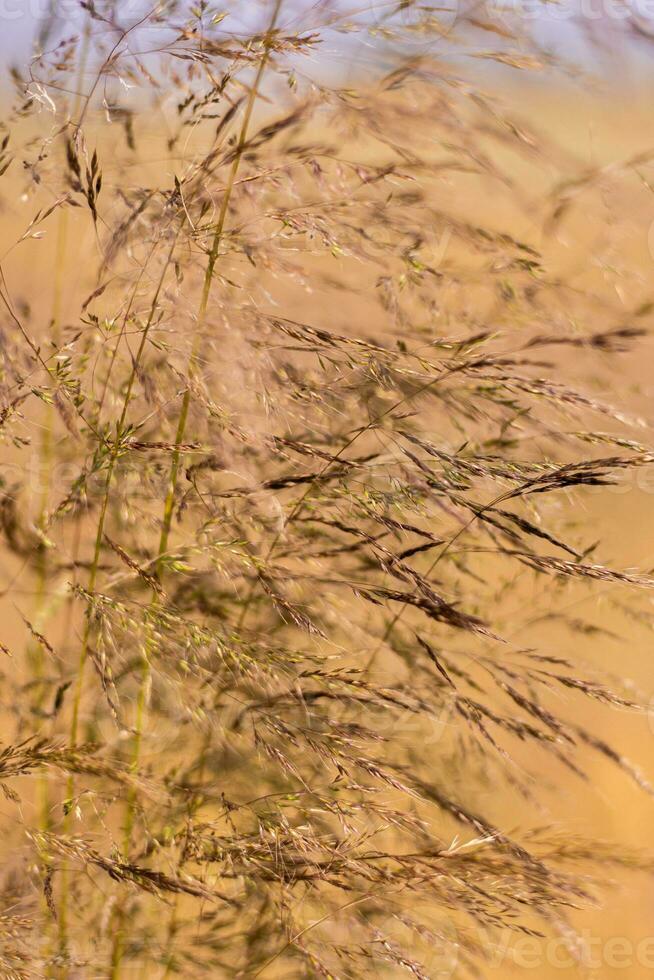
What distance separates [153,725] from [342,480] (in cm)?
56

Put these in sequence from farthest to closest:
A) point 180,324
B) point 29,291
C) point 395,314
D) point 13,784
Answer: point 29,291 → point 13,784 → point 395,314 → point 180,324

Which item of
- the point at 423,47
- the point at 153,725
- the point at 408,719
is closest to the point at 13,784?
the point at 153,725

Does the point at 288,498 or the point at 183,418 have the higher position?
the point at 183,418

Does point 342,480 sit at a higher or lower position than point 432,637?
higher

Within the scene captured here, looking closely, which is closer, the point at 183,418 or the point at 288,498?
the point at 183,418

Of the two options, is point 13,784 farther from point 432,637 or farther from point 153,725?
point 432,637

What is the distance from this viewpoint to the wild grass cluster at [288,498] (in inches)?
41.8

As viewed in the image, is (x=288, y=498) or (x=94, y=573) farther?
(x=288, y=498)

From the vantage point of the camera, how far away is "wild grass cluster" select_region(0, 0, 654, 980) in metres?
1.06

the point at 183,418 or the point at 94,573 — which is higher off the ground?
the point at 183,418

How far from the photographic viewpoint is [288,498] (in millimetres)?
1303

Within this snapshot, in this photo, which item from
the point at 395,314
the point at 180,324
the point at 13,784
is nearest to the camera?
the point at 180,324

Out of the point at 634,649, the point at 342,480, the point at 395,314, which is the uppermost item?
the point at 395,314

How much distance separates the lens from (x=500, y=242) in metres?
1.11
